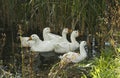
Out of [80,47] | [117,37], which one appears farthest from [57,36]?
[117,37]

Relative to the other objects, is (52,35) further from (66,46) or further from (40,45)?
(66,46)

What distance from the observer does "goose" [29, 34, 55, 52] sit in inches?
274

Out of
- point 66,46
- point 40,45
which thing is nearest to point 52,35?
point 40,45

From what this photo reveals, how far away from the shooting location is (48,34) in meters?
7.24

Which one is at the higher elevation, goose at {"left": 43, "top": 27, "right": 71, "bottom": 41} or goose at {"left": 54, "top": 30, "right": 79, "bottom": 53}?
goose at {"left": 43, "top": 27, "right": 71, "bottom": 41}

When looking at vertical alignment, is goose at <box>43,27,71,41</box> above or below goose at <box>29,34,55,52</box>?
above

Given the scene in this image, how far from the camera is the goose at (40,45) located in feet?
22.8

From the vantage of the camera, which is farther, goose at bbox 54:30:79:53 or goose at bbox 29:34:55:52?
goose at bbox 29:34:55:52

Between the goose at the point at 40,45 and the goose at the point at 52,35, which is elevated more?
the goose at the point at 52,35

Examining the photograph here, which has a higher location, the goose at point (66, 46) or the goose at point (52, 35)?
the goose at point (52, 35)

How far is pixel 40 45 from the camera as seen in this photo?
23.1 feet

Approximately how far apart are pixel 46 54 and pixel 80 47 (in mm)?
684

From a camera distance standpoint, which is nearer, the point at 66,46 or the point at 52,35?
the point at 66,46

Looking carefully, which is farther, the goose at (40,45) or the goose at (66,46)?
the goose at (40,45)
